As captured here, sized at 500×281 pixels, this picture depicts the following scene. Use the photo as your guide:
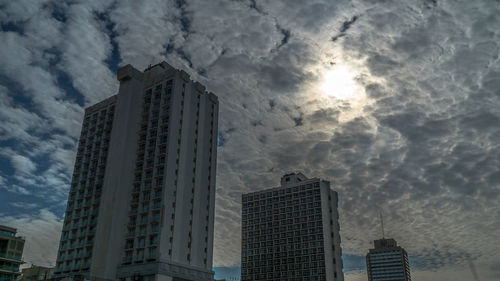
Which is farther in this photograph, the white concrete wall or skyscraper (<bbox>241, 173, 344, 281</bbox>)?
skyscraper (<bbox>241, 173, 344, 281</bbox>)

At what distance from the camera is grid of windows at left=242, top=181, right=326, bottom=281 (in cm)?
17950

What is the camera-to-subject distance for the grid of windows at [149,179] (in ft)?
339

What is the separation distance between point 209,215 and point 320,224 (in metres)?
78.5

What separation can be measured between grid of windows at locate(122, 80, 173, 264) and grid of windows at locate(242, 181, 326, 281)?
91813mm

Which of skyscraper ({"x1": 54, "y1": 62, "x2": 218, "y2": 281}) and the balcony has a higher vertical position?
skyscraper ({"x1": 54, "y1": 62, "x2": 218, "y2": 281})

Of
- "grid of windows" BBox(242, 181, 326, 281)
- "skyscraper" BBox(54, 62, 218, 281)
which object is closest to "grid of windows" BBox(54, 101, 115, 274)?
"skyscraper" BBox(54, 62, 218, 281)

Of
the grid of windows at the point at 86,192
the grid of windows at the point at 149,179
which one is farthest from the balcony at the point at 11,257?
the grid of windows at the point at 149,179

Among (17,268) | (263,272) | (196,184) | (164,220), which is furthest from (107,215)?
(263,272)

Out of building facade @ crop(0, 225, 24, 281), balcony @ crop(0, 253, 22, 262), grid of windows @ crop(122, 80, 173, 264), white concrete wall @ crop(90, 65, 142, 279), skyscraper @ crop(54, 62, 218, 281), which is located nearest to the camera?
grid of windows @ crop(122, 80, 173, 264)

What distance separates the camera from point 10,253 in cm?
12962

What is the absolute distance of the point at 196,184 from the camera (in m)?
116

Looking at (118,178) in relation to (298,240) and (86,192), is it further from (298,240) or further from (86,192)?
(298,240)

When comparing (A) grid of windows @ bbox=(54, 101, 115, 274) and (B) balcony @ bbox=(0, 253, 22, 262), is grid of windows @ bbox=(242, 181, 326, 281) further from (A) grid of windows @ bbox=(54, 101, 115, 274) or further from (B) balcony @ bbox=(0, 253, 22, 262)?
(B) balcony @ bbox=(0, 253, 22, 262)

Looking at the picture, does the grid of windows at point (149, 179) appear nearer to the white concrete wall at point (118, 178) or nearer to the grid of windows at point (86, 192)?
the white concrete wall at point (118, 178)
